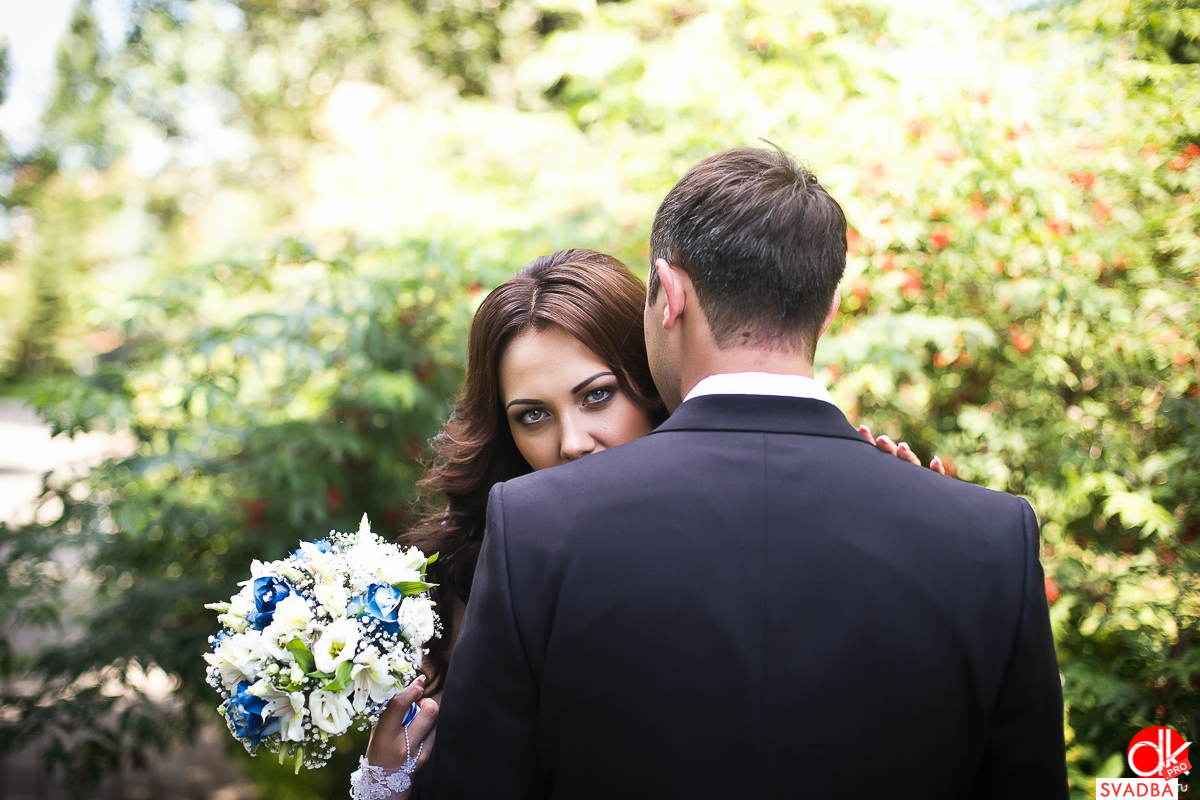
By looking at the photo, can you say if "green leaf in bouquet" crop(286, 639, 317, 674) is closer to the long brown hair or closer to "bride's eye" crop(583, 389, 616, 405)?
the long brown hair

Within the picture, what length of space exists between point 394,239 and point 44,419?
243 centimetres

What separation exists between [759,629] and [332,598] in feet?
2.87

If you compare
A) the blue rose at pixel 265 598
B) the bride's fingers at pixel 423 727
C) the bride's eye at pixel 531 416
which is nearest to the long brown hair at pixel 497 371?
the bride's eye at pixel 531 416

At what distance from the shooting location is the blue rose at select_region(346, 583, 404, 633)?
1.63 meters

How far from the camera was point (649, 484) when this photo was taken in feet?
4.34

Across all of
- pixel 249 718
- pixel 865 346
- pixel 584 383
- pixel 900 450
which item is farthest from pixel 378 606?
pixel 865 346

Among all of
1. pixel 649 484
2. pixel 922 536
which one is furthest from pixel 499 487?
pixel 922 536

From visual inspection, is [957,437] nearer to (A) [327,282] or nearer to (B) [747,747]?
(B) [747,747]

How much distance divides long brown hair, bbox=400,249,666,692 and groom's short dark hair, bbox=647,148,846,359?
→ 889 millimetres

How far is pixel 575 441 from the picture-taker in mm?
2211

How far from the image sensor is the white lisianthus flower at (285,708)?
1528mm

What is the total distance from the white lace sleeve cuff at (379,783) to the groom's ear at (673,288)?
3.89 ft

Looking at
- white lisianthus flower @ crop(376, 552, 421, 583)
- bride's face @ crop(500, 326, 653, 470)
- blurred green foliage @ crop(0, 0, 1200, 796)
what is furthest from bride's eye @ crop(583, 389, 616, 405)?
blurred green foliage @ crop(0, 0, 1200, 796)

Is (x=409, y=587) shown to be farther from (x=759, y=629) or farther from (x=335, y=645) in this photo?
(x=759, y=629)
